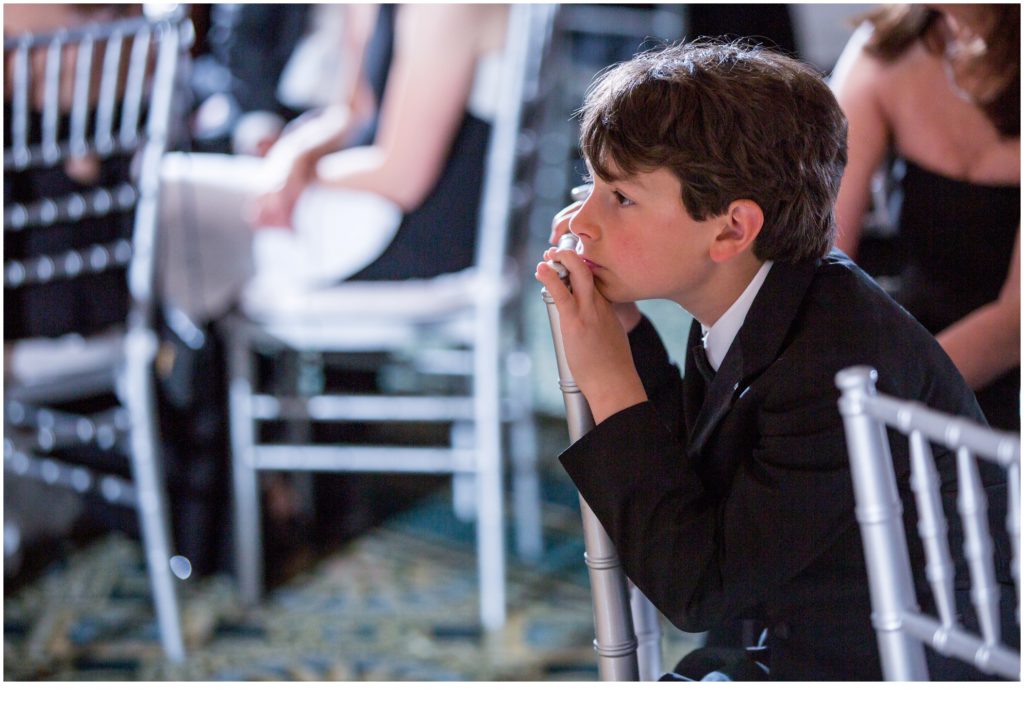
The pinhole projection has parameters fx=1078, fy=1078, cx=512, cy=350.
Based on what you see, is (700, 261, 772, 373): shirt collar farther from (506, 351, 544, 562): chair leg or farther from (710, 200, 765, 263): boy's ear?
(506, 351, 544, 562): chair leg

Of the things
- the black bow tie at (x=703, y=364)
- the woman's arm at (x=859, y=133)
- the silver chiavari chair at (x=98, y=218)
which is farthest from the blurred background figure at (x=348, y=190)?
the black bow tie at (x=703, y=364)

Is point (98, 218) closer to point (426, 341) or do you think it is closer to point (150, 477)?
point (150, 477)

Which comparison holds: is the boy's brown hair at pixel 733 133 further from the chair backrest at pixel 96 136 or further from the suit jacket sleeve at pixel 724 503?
the chair backrest at pixel 96 136

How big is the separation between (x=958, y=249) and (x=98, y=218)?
143 centimetres

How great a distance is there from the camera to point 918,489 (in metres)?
0.61

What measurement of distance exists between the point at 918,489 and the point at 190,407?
177cm

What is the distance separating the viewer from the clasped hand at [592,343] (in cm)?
79

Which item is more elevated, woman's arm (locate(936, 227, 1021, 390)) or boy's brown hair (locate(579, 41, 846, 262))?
boy's brown hair (locate(579, 41, 846, 262))

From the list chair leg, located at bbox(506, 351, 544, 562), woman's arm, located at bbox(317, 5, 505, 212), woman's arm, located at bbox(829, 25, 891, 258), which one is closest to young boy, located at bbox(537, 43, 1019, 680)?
woman's arm, located at bbox(829, 25, 891, 258)

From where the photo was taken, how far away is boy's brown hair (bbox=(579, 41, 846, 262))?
77 cm

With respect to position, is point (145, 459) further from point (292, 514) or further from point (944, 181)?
point (944, 181)

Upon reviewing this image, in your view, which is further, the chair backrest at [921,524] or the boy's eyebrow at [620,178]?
the boy's eyebrow at [620,178]

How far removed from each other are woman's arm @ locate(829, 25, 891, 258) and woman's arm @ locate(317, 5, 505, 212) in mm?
855
